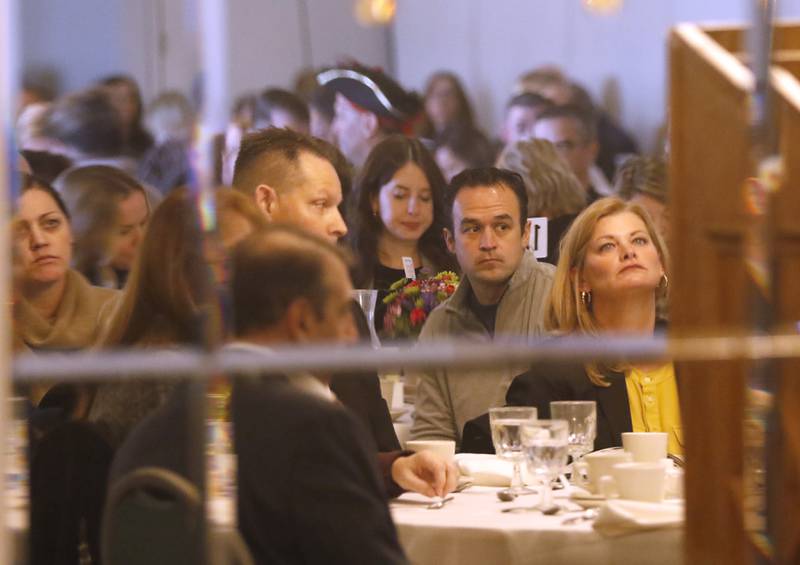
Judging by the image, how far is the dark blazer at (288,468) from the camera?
Answer: 4.00 ft

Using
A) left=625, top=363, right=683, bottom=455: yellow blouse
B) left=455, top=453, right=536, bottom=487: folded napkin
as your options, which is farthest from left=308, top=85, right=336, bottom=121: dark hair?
left=455, top=453, right=536, bottom=487: folded napkin

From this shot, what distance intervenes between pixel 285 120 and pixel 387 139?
156 millimetres

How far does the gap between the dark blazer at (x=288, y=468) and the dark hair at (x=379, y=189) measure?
0.17 metres

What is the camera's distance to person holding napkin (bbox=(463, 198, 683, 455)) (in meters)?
1.42

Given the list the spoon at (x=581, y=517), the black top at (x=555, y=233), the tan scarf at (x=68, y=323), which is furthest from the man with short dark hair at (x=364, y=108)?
the spoon at (x=581, y=517)

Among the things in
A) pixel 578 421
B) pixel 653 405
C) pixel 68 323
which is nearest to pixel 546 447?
pixel 578 421

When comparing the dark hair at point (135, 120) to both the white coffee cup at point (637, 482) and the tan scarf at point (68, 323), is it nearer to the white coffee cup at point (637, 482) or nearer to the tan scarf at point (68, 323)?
the tan scarf at point (68, 323)

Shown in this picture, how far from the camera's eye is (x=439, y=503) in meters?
1.66

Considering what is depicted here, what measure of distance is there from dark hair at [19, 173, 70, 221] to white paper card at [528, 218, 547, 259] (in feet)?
1.78

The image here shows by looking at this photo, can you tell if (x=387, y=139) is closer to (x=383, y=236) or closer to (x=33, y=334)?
(x=383, y=236)

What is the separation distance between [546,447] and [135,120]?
75cm

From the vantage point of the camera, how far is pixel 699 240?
1.23 metres

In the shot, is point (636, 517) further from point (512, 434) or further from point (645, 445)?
point (645, 445)

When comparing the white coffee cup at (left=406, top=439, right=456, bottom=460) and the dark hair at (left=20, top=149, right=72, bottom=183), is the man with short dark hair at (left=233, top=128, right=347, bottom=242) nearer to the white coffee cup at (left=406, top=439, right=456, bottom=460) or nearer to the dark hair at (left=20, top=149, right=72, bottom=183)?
the dark hair at (left=20, top=149, right=72, bottom=183)
